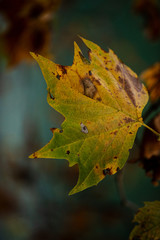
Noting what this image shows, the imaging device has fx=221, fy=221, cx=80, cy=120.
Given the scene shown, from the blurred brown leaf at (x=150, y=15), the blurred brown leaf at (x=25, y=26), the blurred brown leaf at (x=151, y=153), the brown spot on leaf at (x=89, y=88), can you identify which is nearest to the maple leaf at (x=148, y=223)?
the blurred brown leaf at (x=151, y=153)

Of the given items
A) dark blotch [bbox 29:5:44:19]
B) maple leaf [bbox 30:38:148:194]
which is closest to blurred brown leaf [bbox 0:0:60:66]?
dark blotch [bbox 29:5:44:19]

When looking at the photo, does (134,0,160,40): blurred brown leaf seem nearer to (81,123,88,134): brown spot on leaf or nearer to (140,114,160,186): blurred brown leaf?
(140,114,160,186): blurred brown leaf

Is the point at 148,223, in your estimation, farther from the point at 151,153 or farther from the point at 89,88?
the point at 89,88

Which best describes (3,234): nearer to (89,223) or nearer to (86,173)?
(89,223)

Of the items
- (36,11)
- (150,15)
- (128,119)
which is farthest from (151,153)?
(150,15)

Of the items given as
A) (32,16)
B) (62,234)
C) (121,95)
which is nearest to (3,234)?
(62,234)
